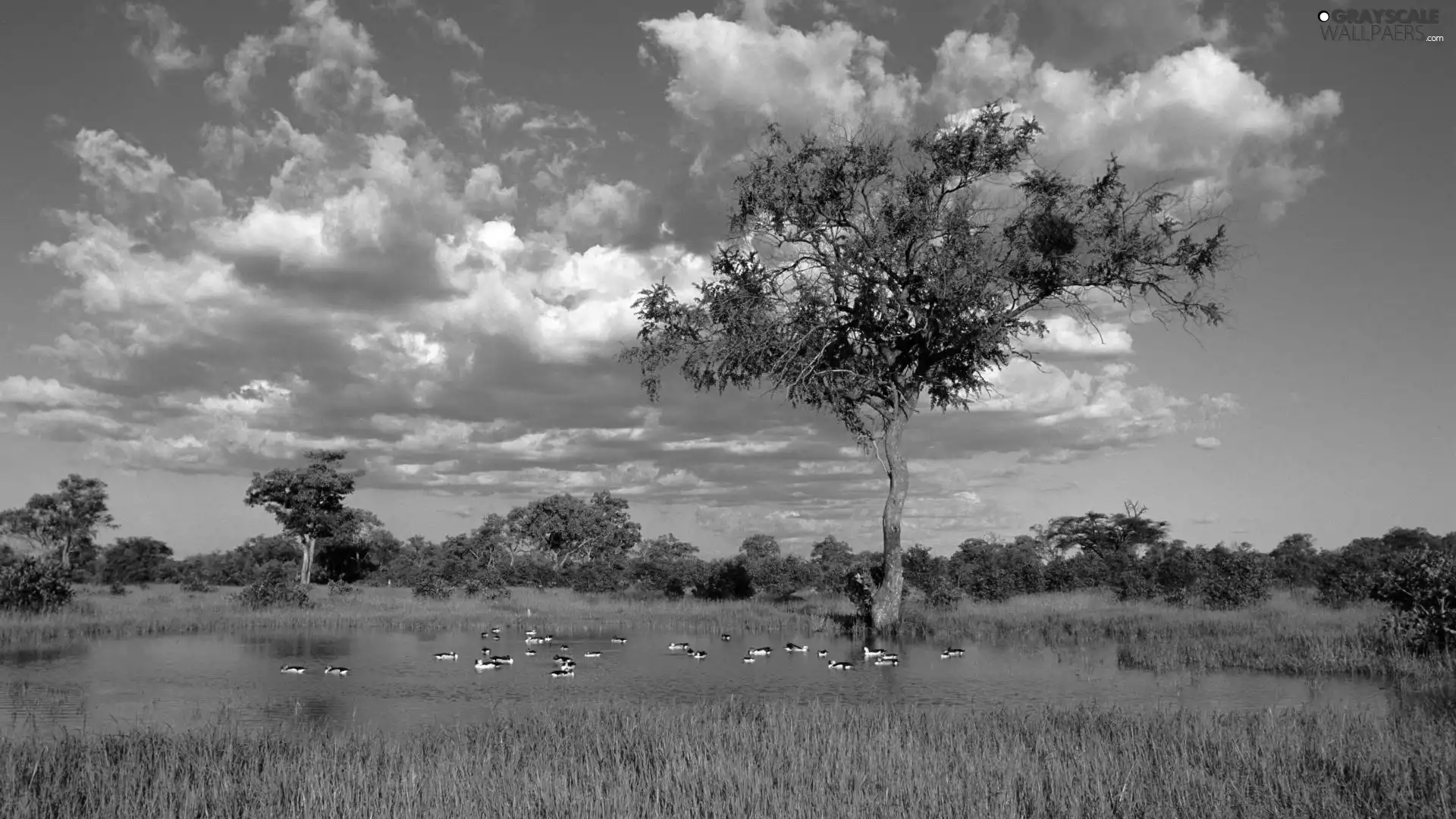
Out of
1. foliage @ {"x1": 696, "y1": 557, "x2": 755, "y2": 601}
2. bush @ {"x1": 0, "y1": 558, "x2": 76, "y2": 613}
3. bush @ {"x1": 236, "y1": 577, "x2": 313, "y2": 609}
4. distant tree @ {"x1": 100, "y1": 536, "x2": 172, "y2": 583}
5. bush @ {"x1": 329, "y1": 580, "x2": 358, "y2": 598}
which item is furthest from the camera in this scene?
distant tree @ {"x1": 100, "y1": 536, "x2": 172, "y2": 583}

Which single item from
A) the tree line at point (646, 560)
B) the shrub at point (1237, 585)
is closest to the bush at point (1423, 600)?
the tree line at point (646, 560)

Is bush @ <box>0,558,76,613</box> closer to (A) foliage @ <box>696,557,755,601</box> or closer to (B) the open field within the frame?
(B) the open field

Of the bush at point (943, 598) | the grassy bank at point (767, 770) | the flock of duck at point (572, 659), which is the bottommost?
the flock of duck at point (572, 659)

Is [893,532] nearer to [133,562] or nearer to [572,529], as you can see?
[572,529]

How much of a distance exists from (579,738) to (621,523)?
203 ft

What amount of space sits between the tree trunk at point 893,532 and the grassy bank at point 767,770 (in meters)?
18.0

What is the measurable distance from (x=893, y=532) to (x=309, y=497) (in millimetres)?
39250

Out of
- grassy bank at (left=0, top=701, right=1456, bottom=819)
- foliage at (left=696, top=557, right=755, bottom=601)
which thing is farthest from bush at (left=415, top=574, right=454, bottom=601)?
grassy bank at (left=0, top=701, right=1456, bottom=819)

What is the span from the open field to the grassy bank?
33.3ft

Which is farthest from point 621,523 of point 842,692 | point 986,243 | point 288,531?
point 842,692

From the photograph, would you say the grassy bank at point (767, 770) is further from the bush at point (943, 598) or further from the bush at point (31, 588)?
the bush at point (31, 588)

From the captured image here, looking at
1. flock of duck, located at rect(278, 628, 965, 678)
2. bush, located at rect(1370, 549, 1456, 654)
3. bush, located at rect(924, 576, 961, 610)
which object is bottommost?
flock of duck, located at rect(278, 628, 965, 678)

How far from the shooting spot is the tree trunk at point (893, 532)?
3044cm

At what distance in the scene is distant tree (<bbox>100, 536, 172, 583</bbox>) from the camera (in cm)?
7006
